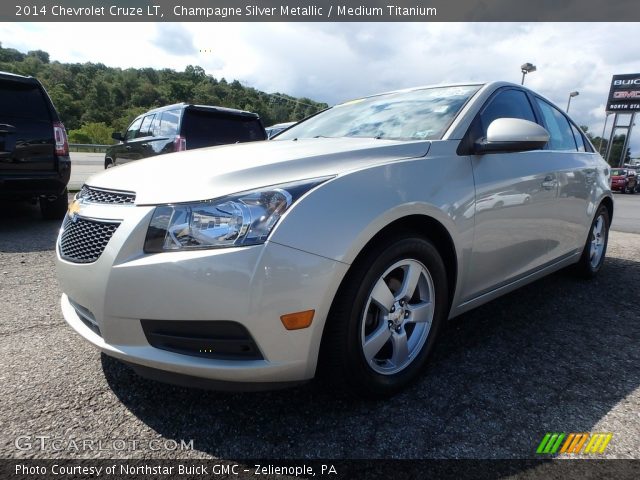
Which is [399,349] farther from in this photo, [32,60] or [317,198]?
[32,60]

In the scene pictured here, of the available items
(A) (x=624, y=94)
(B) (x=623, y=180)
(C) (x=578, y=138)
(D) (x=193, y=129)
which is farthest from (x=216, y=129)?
(A) (x=624, y=94)

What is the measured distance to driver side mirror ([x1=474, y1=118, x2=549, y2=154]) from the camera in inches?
84.7

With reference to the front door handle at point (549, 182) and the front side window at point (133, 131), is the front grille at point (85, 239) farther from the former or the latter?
the front side window at point (133, 131)

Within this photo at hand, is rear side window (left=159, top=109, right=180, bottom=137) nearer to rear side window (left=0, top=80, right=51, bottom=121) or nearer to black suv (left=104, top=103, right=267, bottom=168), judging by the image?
black suv (left=104, top=103, right=267, bottom=168)

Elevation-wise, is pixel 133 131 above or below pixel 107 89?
below

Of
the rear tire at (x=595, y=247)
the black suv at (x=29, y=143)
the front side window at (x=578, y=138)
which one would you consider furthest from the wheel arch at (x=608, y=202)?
the black suv at (x=29, y=143)

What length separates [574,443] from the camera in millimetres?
1669

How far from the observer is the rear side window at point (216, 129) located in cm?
605

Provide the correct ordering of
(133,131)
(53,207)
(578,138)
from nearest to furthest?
1. (578,138)
2. (53,207)
3. (133,131)

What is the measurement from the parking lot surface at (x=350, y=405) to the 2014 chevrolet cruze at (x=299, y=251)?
0.21m

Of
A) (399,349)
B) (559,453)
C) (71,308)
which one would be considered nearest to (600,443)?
(559,453)

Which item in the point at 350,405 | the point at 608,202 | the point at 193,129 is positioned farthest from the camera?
the point at 193,129
